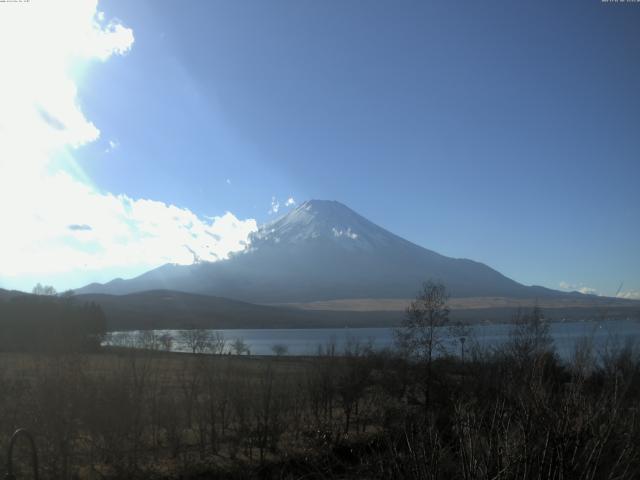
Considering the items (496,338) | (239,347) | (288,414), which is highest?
(496,338)

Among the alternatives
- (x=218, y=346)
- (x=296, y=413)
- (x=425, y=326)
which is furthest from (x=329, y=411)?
(x=218, y=346)

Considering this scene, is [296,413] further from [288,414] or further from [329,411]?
[329,411]

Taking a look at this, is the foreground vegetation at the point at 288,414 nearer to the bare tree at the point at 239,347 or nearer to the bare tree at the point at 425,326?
the bare tree at the point at 425,326

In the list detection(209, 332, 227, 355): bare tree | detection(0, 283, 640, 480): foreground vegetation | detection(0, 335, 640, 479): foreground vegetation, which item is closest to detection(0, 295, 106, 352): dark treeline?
detection(209, 332, 227, 355): bare tree

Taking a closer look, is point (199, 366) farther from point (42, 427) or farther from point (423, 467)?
point (423, 467)

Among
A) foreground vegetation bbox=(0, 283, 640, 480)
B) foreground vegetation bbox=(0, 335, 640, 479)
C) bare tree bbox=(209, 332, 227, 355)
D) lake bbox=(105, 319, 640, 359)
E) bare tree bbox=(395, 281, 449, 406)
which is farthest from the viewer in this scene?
bare tree bbox=(209, 332, 227, 355)

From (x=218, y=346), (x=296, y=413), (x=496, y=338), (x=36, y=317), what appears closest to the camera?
(x=296, y=413)

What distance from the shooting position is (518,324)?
102 feet

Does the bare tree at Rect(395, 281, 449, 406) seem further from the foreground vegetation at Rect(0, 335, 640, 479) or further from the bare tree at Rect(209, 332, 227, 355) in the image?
the bare tree at Rect(209, 332, 227, 355)

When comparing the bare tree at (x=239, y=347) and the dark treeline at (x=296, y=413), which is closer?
the dark treeline at (x=296, y=413)

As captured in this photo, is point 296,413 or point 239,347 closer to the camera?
point 296,413

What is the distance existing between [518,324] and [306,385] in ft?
43.6

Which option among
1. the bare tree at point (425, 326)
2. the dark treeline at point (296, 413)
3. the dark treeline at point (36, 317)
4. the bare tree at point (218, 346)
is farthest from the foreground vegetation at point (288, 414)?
the dark treeline at point (36, 317)

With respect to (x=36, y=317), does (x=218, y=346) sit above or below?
below
